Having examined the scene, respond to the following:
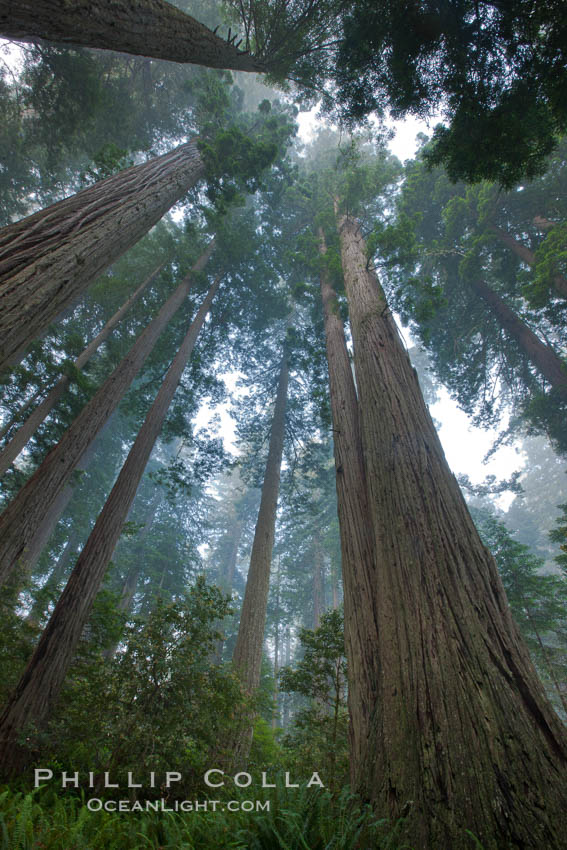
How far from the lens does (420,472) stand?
9.73 ft

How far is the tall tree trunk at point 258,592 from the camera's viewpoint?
6184 mm

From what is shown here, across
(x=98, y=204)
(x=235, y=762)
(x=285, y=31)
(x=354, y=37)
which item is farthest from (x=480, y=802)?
(x=285, y=31)

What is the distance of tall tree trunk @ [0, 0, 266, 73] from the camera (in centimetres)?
309

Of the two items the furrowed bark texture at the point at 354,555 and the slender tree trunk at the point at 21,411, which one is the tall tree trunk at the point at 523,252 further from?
the slender tree trunk at the point at 21,411

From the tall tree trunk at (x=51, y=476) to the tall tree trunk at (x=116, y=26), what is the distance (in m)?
5.10

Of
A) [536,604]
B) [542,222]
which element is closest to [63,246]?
[536,604]

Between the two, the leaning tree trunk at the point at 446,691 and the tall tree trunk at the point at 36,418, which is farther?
the tall tree trunk at the point at 36,418

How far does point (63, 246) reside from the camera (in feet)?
10.2

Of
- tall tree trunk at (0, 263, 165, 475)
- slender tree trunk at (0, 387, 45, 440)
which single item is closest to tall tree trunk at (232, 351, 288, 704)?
tall tree trunk at (0, 263, 165, 475)

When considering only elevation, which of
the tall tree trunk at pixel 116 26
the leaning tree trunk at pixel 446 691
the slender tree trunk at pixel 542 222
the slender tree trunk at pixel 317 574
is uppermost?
the slender tree trunk at pixel 542 222

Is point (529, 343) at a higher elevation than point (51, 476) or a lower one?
higher

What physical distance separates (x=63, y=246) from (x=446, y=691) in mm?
4401

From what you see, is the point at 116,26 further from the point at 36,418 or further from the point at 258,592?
the point at 258,592

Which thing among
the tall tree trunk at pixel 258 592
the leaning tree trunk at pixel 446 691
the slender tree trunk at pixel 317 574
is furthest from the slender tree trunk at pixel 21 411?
the slender tree trunk at pixel 317 574
